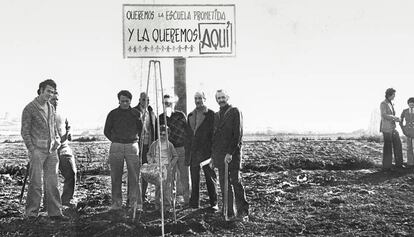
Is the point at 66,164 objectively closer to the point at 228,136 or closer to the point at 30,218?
the point at 30,218

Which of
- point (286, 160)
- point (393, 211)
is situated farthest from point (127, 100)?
point (286, 160)

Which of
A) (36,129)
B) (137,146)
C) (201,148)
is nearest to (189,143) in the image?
(201,148)

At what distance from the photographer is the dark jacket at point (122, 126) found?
6.98 metres

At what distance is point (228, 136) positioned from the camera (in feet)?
21.5

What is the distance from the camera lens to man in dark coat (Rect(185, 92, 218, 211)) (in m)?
7.26

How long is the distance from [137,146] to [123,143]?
232 mm

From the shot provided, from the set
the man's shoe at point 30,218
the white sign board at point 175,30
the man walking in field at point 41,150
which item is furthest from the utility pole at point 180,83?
the man's shoe at point 30,218

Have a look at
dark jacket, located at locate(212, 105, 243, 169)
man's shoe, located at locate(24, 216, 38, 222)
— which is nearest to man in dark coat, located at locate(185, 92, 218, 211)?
dark jacket, located at locate(212, 105, 243, 169)

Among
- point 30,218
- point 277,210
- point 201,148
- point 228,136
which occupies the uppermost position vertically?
point 228,136

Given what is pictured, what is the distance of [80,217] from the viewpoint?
21.7ft

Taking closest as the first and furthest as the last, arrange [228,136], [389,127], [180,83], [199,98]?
[228,136], [199,98], [180,83], [389,127]

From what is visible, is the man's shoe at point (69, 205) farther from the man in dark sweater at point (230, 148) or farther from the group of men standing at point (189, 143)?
the man in dark sweater at point (230, 148)

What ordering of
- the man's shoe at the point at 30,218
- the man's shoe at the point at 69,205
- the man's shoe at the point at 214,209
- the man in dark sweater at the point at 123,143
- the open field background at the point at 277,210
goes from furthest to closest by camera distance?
1. the man's shoe at the point at 69,205
2. the man's shoe at the point at 214,209
3. the man in dark sweater at the point at 123,143
4. the man's shoe at the point at 30,218
5. the open field background at the point at 277,210

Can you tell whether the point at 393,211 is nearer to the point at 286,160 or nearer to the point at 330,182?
the point at 330,182
